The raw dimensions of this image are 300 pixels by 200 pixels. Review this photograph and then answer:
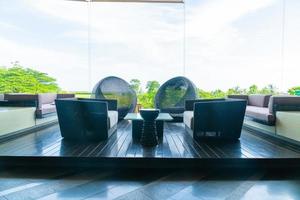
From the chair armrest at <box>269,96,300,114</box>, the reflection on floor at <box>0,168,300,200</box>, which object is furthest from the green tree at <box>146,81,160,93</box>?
the reflection on floor at <box>0,168,300,200</box>

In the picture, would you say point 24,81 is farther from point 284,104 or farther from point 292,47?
point 292,47

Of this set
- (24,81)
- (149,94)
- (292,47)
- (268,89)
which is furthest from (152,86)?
(24,81)

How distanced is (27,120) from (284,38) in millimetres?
6830

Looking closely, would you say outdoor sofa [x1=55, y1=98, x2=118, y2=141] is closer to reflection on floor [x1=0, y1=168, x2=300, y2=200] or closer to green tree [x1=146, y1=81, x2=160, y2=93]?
reflection on floor [x1=0, y1=168, x2=300, y2=200]

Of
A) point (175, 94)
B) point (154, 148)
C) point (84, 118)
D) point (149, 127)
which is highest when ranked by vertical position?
point (175, 94)

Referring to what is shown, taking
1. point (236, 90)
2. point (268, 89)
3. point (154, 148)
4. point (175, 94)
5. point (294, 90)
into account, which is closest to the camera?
point (154, 148)

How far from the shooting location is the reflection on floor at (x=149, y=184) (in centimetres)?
190

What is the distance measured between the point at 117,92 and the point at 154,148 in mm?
2633

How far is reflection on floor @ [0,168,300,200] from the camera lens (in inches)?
74.9

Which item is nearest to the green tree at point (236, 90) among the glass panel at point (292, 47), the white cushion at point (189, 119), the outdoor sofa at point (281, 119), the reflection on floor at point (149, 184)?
the glass panel at point (292, 47)

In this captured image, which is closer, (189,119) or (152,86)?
(189,119)

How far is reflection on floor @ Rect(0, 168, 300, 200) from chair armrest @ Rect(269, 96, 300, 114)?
1.23m

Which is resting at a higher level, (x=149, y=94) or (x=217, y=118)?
(x=149, y=94)

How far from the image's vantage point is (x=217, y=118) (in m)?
3.10
